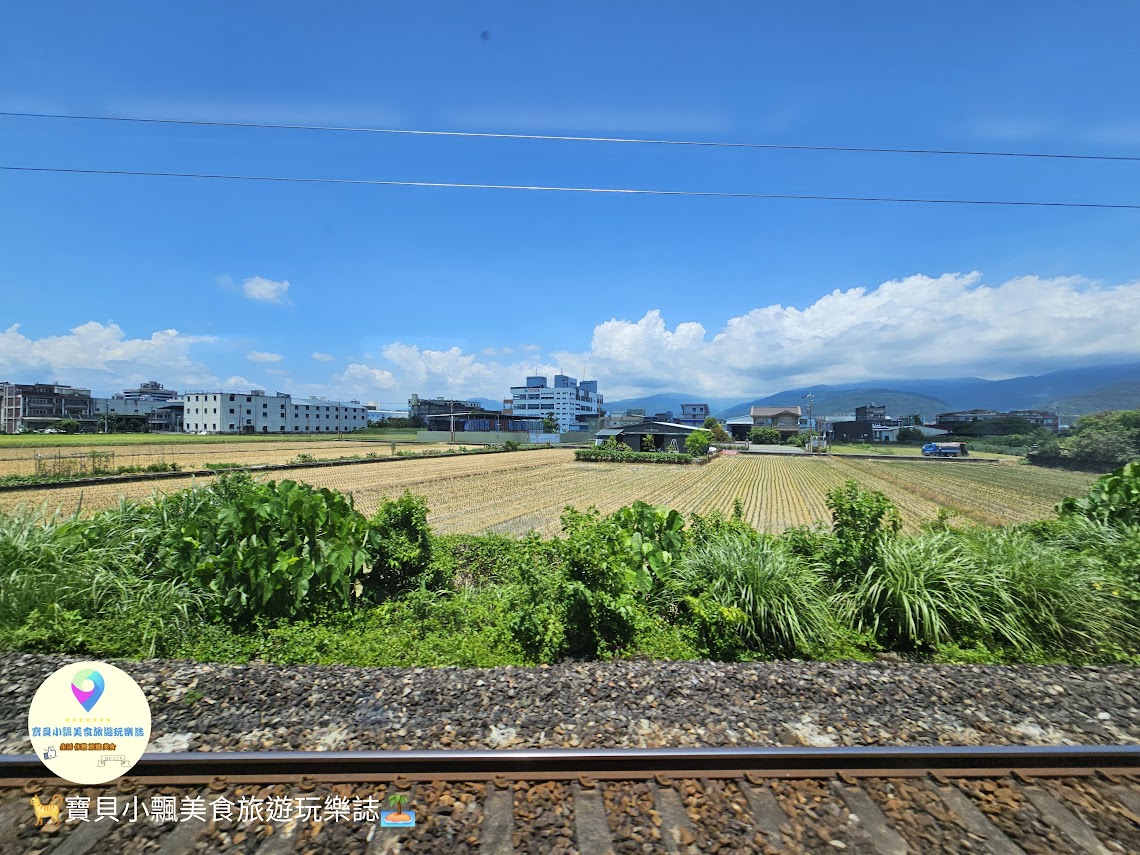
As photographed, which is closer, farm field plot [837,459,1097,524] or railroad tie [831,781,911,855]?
railroad tie [831,781,911,855]

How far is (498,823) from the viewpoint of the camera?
2520 mm

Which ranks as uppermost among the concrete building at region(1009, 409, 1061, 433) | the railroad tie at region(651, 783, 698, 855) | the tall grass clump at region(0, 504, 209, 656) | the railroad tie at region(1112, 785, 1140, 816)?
the concrete building at region(1009, 409, 1061, 433)

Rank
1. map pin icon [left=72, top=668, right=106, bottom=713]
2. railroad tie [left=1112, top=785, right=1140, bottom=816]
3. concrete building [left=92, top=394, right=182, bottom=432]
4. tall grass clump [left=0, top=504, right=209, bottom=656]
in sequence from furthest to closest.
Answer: concrete building [left=92, top=394, right=182, bottom=432]
tall grass clump [left=0, top=504, right=209, bottom=656]
map pin icon [left=72, top=668, right=106, bottom=713]
railroad tie [left=1112, top=785, right=1140, bottom=816]

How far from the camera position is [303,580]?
5.43 metres

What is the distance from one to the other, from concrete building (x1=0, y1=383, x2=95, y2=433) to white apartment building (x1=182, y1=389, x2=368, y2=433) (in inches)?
544

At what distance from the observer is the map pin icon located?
3.13m

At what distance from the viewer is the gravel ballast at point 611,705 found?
Answer: 3178mm

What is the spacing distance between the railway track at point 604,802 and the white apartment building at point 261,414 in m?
99.1

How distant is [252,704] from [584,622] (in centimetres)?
269

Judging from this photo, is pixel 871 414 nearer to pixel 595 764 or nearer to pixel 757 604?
pixel 757 604

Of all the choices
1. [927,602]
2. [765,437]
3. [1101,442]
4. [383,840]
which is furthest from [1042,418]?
[383,840]

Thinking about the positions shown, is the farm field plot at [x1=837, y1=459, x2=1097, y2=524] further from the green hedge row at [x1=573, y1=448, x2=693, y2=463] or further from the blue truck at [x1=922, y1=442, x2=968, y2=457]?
the blue truck at [x1=922, y1=442, x2=968, y2=457]

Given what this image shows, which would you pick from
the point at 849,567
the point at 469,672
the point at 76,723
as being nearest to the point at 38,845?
the point at 76,723

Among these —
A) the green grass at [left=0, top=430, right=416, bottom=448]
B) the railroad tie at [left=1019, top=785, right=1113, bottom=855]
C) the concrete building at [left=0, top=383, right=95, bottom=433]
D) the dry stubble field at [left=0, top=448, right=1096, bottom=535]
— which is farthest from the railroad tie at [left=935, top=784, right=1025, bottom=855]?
the concrete building at [left=0, top=383, right=95, bottom=433]
